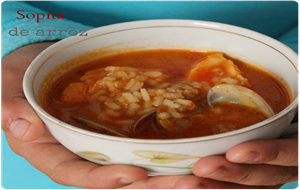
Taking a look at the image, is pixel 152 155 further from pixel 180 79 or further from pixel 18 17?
pixel 18 17

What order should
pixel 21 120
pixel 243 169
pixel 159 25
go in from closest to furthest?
1. pixel 243 169
2. pixel 21 120
3. pixel 159 25

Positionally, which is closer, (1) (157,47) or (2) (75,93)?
(2) (75,93)

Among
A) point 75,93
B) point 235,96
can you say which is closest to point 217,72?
point 235,96

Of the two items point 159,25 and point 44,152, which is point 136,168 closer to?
point 44,152

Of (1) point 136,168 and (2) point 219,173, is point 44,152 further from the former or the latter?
(2) point 219,173

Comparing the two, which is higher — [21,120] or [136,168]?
[136,168]

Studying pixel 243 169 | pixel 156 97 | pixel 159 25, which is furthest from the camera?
pixel 159 25

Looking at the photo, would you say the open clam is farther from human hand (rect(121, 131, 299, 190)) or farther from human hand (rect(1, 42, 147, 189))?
human hand (rect(1, 42, 147, 189))

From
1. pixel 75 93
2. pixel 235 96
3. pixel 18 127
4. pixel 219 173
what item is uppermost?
pixel 235 96
